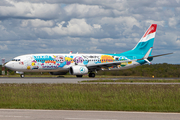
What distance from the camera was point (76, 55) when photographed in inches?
1891

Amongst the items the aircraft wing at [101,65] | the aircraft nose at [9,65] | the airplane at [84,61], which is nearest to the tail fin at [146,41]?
the airplane at [84,61]

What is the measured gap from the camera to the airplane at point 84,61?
146 ft

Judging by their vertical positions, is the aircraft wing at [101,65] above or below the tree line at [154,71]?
above

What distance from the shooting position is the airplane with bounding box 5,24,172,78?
146 feet

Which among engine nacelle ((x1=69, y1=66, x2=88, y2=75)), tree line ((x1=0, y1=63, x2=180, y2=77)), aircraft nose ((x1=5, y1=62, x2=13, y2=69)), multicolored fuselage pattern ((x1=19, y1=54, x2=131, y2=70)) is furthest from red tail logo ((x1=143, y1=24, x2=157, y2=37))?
aircraft nose ((x1=5, y1=62, x2=13, y2=69))

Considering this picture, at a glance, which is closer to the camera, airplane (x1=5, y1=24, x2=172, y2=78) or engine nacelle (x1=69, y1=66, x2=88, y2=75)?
airplane (x1=5, y1=24, x2=172, y2=78)

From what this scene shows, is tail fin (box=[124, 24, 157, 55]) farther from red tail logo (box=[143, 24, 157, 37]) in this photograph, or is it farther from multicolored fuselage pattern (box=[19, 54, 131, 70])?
multicolored fuselage pattern (box=[19, 54, 131, 70])

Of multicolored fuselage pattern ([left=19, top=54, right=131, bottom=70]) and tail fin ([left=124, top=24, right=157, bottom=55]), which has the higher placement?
tail fin ([left=124, top=24, right=157, bottom=55])

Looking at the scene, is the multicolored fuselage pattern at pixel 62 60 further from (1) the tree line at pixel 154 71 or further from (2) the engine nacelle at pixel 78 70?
(1) the tree line at pixel 154 71

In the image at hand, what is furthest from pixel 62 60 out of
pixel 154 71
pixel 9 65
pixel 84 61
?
pixel 154 71

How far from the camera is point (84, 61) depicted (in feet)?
158

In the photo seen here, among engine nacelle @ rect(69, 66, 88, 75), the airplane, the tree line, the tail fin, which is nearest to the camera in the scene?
the airplane

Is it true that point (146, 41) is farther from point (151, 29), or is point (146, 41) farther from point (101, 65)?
point (101, 65)

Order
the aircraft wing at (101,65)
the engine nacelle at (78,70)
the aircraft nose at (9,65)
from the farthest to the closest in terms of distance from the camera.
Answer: the aircraft wing at (101,65) → the engine nacelle at (78,70) → the aircraft nose at (9,65)
